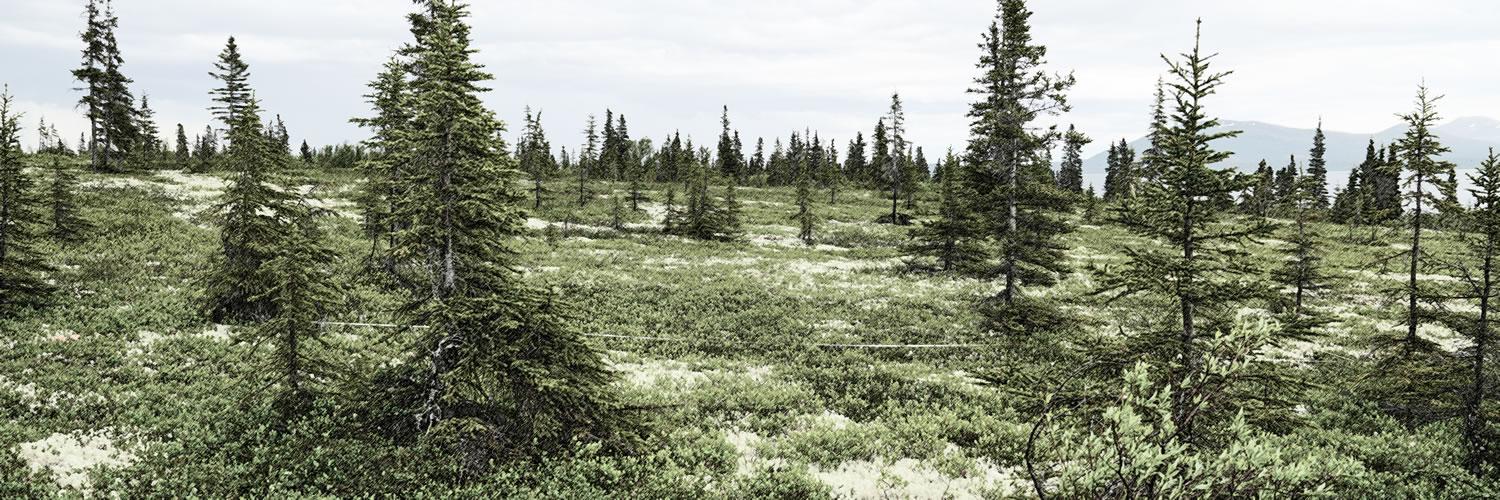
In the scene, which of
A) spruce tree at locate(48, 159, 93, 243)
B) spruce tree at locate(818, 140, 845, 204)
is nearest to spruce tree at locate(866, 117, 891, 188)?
spruce tree at locate(818, 140, 845, 204)

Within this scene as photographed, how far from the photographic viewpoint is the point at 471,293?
11.4 meters

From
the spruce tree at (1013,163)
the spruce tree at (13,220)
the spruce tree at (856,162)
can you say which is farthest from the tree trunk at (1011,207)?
the spruce tree at (856,162)

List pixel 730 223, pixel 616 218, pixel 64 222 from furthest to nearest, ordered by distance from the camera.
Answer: pixel 616 218, pixel 730 223, pixel 64 222

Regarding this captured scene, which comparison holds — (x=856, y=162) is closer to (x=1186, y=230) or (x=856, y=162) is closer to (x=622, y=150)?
(x=622, y=150)

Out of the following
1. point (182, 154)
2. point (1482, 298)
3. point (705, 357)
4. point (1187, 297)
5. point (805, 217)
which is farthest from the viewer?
point (182, 154)

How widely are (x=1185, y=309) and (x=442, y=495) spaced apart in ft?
Answer: 38.2

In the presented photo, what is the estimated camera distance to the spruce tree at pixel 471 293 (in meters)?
10.6

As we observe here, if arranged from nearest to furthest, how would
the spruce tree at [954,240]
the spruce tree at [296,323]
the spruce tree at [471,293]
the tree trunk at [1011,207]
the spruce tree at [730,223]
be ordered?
the spruce tree at [471,293] → the spruce tree at [296,323] → the tree trunk at [1011,207] → the spruce tree at [954,240] → the spruce tree at [730,223]

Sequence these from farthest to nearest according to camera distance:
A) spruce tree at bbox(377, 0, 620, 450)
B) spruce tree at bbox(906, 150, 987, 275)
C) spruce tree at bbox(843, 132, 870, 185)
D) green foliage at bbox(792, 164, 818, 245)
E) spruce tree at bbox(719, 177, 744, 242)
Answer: spruce tree at bbox(843, 132, 870, 185) < green foliage at bbox(792, 164, 818, 245) < spruce tree at bbox(719, 177, 744, 242) < spruce tree at bbox(906, 150, 987, 275) < spruce tree at bbox(377, 0, 620, 450)

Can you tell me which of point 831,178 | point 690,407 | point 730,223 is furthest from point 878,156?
point 690,407

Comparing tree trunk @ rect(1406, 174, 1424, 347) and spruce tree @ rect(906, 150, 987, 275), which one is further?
spruce tree @ rect(906, 150, 987, 275)

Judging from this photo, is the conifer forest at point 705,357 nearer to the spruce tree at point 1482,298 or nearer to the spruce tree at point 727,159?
the spruce tree at point 1482,298

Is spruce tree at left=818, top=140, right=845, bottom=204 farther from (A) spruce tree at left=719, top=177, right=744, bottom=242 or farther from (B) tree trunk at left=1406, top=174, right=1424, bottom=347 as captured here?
(B) tree trunk at left=1406, top=174, right=1424, bottom=347

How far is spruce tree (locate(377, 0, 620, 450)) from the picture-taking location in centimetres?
1059
